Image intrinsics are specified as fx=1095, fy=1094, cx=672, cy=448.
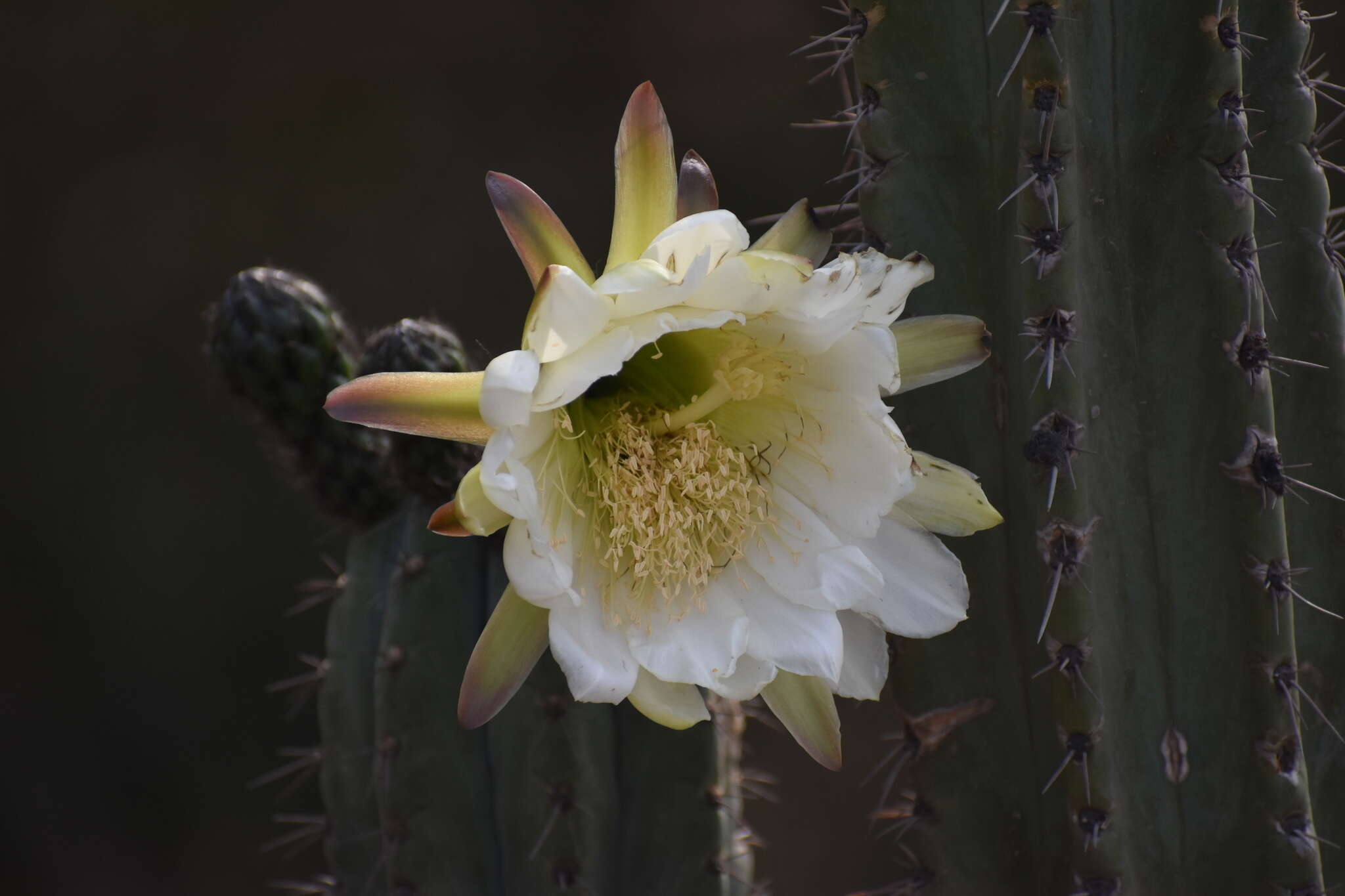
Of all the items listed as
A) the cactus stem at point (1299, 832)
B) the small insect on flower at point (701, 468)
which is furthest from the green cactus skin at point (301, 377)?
the cactus stem at point (1299, 832)

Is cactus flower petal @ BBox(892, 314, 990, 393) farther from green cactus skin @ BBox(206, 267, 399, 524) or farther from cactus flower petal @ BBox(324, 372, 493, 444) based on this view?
green cactus skin @ BBox(206, 267, 399, 524)

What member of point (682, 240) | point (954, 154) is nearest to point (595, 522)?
point (682, 240)

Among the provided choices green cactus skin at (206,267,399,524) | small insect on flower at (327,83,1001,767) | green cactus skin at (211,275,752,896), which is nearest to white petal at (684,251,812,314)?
small insect on flower at (327,83,1001,767)

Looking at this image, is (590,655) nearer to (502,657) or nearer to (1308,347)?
(502,657)

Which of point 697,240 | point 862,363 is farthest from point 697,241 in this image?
point 862,363

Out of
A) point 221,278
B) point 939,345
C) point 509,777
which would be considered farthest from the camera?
point 221,278

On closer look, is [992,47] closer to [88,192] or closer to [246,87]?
[246,87]
